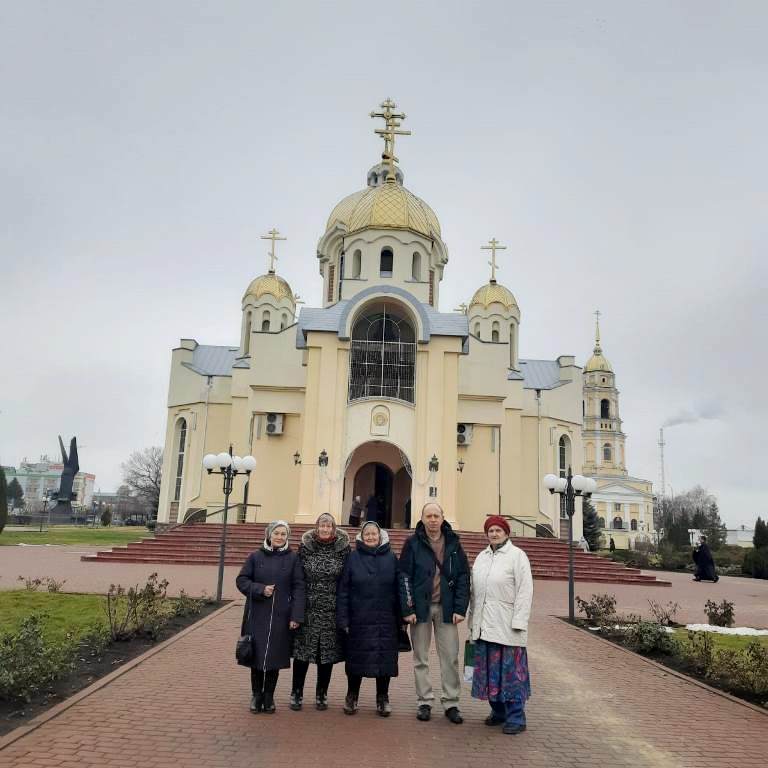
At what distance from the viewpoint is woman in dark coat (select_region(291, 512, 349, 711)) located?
248 inches

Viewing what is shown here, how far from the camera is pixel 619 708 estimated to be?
23.3 ft

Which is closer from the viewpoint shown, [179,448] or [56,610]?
[56,610]

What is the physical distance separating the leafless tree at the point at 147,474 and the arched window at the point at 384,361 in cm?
5348

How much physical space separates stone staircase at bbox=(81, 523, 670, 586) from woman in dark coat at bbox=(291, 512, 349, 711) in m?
13.4

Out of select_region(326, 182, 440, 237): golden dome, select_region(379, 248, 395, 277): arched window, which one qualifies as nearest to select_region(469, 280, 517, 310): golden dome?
select_region(326, 182, 440, 237): golden dome

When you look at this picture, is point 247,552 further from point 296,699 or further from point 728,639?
point 296,699

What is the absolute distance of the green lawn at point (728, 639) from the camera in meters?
10.9

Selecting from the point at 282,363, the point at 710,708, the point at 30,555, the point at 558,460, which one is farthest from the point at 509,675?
the point at 558,460

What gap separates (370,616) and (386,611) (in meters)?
0.15

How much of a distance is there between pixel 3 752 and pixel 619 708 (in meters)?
5.51

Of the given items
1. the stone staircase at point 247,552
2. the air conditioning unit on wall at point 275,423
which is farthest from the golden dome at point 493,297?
the stone staircase at point 247,552

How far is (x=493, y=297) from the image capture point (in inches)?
1473

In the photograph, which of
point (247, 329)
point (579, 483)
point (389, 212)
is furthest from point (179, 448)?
point (579, 483)

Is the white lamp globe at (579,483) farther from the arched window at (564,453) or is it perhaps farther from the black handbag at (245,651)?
the arched window at (564,453)
